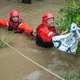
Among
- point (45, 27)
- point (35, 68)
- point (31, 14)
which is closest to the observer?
point (35, 68)

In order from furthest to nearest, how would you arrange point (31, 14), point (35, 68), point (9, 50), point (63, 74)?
point (31, 14)
point (9, 50)
point (35, 68)
point (63, 74)

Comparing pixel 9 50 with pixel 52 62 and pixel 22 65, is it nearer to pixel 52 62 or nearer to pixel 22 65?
pixel 22 65

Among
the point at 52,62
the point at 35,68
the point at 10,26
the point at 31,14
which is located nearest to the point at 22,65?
the point at 35,68

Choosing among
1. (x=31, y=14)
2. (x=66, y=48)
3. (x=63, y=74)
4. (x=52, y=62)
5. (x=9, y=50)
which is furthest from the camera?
(x=31, y=14)

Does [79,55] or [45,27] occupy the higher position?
[45,27]

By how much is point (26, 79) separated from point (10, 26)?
2650 millimetres

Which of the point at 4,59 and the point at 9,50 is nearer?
the point at 4,59

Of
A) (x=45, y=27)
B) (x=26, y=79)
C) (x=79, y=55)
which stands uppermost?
(x=45, y=27)

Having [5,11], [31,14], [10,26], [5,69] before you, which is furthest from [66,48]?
[5,11]

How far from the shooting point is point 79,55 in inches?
129

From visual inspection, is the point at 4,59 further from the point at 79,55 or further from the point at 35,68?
the point at 79,55

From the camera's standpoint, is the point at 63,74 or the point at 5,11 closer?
the point at 63,74

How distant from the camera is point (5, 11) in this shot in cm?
693

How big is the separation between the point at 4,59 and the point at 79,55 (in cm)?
184
